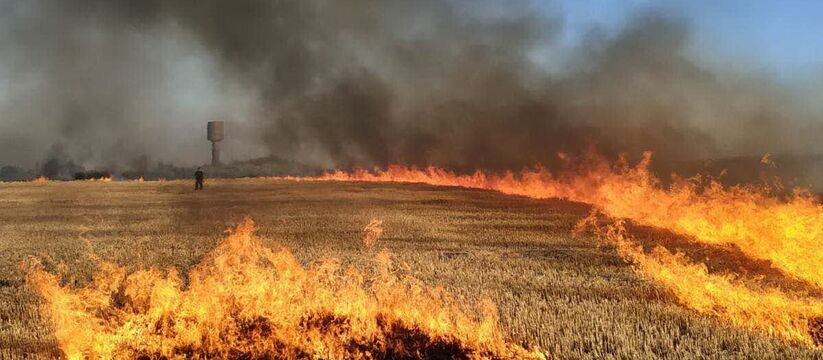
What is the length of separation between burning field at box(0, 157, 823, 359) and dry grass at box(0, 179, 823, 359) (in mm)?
65

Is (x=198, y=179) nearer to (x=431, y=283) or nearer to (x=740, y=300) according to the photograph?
(x=431, y=283)

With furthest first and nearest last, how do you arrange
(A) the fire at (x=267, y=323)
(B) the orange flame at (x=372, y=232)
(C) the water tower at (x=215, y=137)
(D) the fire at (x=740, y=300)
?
(C) the water tower at (x=215, y=137), (B) the orange flame at (x=372, y=232), (D) the fire at (x=740, y=300), (A) the fire at (x=267, y=323)

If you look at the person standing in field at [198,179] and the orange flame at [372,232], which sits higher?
the person standing in field at [198,179]

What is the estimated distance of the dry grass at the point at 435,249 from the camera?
11.1 m

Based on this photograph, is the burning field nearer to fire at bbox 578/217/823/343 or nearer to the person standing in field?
fire at bbox 578/217/823/343

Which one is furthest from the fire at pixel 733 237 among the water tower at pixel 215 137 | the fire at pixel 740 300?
the water tower at pixel 215 137

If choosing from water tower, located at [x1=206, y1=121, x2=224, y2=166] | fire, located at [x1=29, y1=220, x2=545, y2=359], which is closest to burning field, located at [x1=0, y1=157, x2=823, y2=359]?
fire, located at [x1=29, y1=220, x2=545, y2=359]

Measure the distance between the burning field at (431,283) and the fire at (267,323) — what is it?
38 millimetres

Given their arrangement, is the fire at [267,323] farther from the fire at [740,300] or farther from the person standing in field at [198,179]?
the person standing in field at [198,179]

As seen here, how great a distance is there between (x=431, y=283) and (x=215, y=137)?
8147 centimetres

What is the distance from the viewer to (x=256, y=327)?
11336 mm

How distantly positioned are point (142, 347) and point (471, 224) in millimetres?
20994

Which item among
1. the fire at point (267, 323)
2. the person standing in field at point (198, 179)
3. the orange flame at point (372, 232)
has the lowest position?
the fire at point (267, 323)

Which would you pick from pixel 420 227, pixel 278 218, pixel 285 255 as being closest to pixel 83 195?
pixel 278 218
